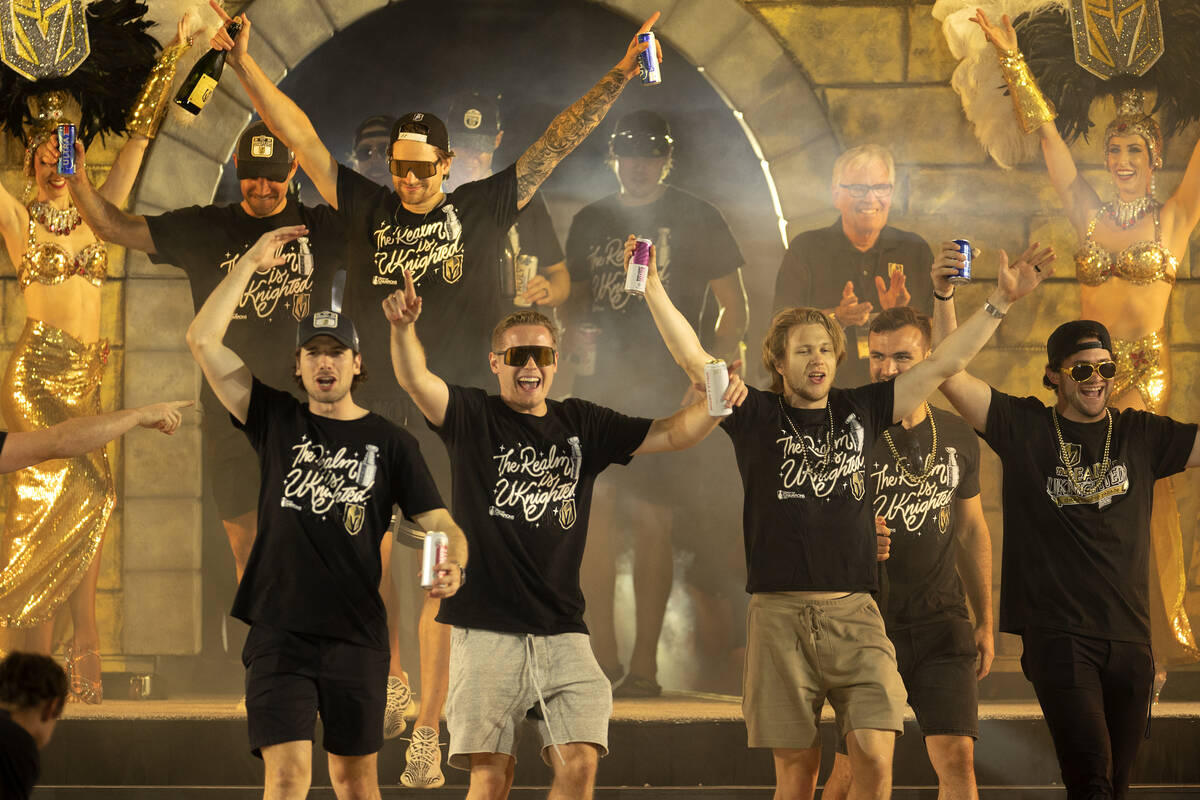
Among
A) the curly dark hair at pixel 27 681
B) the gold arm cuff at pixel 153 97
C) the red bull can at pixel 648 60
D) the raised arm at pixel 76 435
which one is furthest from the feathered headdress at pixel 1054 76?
the curly dark hair at pixel 27 681

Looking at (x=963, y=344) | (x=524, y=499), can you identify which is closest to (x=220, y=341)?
(x=524, y=499)

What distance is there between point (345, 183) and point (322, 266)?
368mm

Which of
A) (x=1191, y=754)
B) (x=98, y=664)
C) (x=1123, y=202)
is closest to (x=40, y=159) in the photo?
(x=98, y=664)

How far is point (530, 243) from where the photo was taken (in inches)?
238

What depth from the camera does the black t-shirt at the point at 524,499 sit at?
3873 millimetres

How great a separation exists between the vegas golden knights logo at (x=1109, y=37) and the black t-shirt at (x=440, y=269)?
265cm

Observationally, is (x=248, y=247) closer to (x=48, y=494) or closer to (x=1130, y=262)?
(x=48, y=494)

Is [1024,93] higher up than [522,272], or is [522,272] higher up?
[1024,93]

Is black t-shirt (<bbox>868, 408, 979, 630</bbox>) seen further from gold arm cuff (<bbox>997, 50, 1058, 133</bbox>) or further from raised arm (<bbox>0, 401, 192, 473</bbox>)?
raised arm (<bbox>0, 401, 192, 473</bbox>)

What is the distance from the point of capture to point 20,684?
2783 millimetres

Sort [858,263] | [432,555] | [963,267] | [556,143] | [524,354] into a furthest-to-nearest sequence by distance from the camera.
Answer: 1. [858,263]
2. [556,143]
3. [963,267]
4. [524,354]
5. [432,555]

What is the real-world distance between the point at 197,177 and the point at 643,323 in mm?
2062

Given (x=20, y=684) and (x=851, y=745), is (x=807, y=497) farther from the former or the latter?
(x=20, y=684)

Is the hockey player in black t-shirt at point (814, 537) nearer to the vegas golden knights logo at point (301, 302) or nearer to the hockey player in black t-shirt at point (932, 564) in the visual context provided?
the hockey player in black t-shirt at point (932, 564)
